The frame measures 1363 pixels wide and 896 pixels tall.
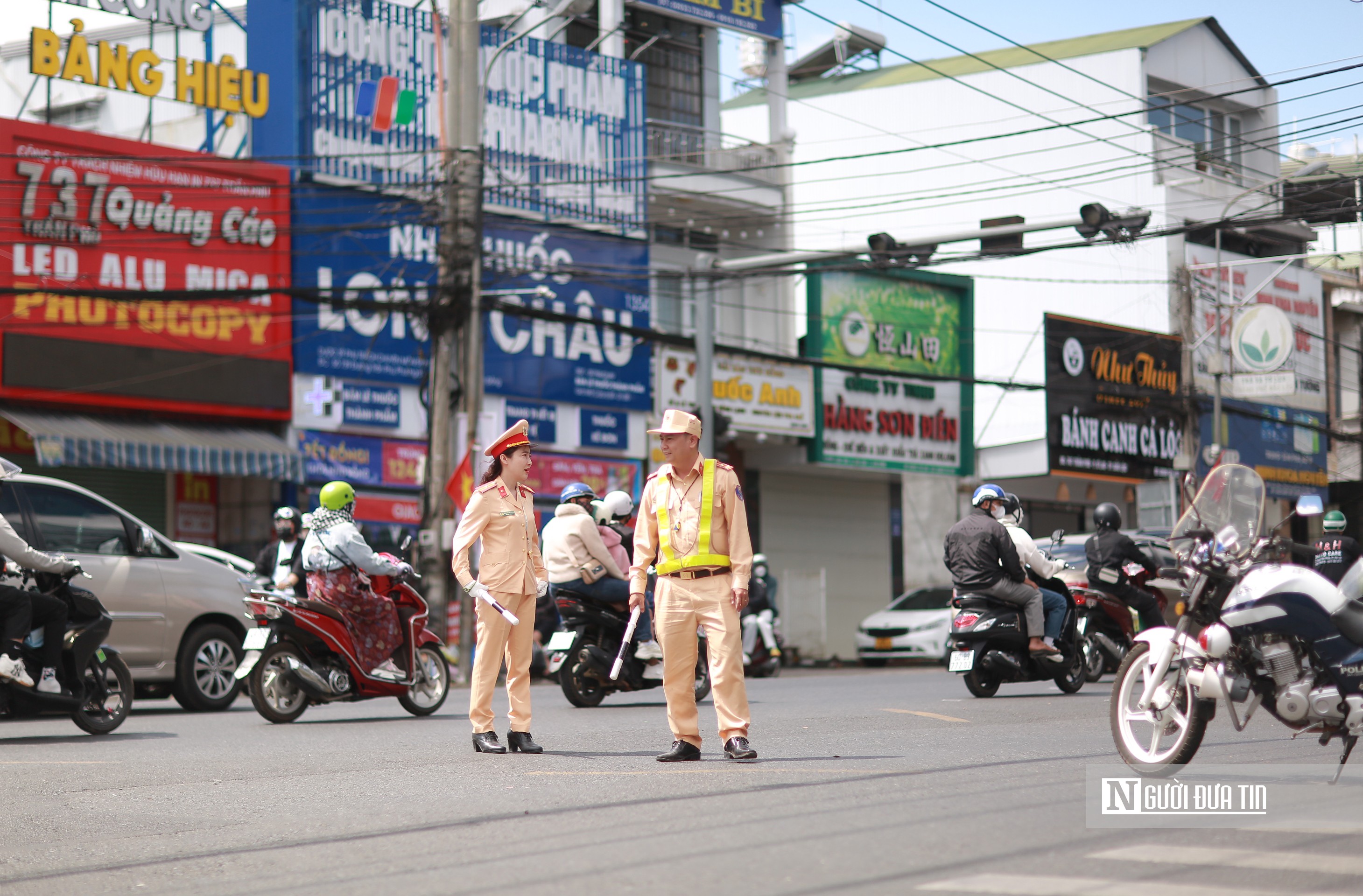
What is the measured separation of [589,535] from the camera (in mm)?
13430

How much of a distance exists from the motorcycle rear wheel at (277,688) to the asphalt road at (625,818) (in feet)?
3.22

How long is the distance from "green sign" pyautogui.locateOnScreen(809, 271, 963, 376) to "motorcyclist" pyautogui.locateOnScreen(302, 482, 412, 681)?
20.0m

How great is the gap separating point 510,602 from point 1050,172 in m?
32.7

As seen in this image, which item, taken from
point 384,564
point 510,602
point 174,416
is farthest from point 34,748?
point 174,416

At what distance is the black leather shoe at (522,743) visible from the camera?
951 centimetres

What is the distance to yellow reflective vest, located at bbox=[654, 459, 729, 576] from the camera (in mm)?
8586

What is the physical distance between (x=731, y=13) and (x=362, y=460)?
12.0m

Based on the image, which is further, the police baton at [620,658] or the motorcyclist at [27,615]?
the police baton at [620,658]

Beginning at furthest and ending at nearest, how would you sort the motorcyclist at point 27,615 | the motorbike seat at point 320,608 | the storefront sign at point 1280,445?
the storefront sign at point 1280,445
the motorbike seat at point 320,608
the motorcyclist at point 27,615

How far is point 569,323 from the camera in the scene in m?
26.4

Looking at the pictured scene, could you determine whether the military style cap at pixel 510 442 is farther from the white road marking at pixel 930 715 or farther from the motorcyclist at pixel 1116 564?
the motorcyclist at pixel 1116 564

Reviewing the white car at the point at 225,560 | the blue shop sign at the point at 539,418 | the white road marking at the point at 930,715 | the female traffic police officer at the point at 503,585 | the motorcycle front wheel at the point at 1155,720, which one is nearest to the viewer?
the motorcycle front wheel at the point at 1155,720

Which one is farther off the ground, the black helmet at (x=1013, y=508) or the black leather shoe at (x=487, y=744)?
the black helmet at (x=1013, y=508)
